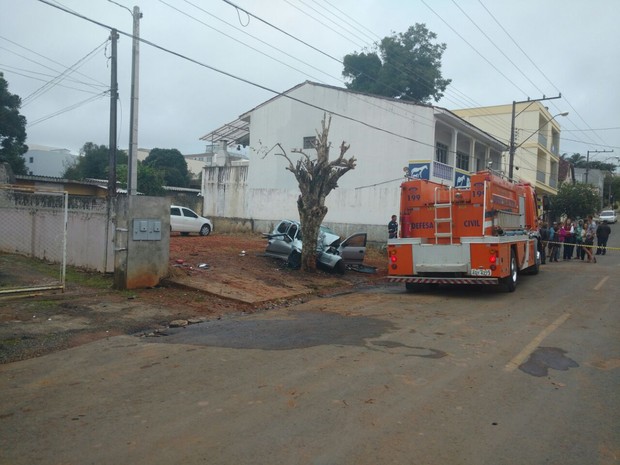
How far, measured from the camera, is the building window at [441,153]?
2816 centimetres

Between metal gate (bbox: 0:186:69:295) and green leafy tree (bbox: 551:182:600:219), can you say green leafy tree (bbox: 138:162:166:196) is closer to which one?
metal gate (bbox: 0:186:69:295)

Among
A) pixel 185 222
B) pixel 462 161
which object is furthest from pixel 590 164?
pixel 185 222

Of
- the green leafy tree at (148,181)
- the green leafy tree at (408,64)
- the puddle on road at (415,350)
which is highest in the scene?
the green leafy tree at (408,64)

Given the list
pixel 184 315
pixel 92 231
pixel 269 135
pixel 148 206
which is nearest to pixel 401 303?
pixel 184 315

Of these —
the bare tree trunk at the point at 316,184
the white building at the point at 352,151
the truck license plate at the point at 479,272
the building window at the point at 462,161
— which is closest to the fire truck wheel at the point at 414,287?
the truck license plate at the point at 479,272

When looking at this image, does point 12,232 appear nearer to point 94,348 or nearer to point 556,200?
point 94,348

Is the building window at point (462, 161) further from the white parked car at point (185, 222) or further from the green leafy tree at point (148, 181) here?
the green leafy tree at point (148, 181)

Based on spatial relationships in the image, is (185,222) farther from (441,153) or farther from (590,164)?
(590,164)

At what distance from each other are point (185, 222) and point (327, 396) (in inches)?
841

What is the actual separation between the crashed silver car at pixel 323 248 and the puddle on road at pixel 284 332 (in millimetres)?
5972

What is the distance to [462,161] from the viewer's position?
108 feet

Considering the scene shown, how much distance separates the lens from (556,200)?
1505 inches

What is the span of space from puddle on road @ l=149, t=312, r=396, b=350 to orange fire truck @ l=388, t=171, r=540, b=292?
365 cm

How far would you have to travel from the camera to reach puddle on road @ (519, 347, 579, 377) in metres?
6.30
